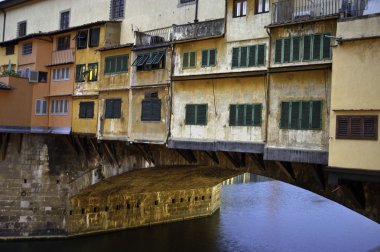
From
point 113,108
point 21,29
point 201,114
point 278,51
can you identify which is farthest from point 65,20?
point 278,51

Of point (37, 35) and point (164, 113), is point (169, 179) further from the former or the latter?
point (37, 35)

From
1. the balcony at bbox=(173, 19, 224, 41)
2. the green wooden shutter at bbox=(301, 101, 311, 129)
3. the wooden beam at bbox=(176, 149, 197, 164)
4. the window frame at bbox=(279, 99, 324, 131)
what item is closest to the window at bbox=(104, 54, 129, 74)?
the balcony at bbox=(173, 19, 224, 41)

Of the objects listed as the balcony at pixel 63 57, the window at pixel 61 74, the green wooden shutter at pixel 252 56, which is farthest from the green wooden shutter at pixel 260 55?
the window at pixel 61 74

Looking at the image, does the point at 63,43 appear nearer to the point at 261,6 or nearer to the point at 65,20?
the point at 65,20

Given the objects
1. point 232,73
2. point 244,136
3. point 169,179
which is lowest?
point 169,179

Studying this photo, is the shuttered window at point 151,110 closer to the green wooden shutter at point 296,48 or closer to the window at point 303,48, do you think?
the window at point 303,48

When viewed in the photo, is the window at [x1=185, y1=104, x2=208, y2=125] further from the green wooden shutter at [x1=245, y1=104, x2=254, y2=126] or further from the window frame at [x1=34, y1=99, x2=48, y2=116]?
the window frame at [x1=34, y1=99, x2=48, y2=116]

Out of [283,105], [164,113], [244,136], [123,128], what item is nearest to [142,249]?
[123,128]

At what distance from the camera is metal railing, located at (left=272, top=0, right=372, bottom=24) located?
14.8 m

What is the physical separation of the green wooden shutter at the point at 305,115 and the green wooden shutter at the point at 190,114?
4.96 meters

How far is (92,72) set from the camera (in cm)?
2438

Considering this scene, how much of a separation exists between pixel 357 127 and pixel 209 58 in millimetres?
6809

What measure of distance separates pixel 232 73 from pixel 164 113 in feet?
13.2

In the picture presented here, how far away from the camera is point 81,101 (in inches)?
978
